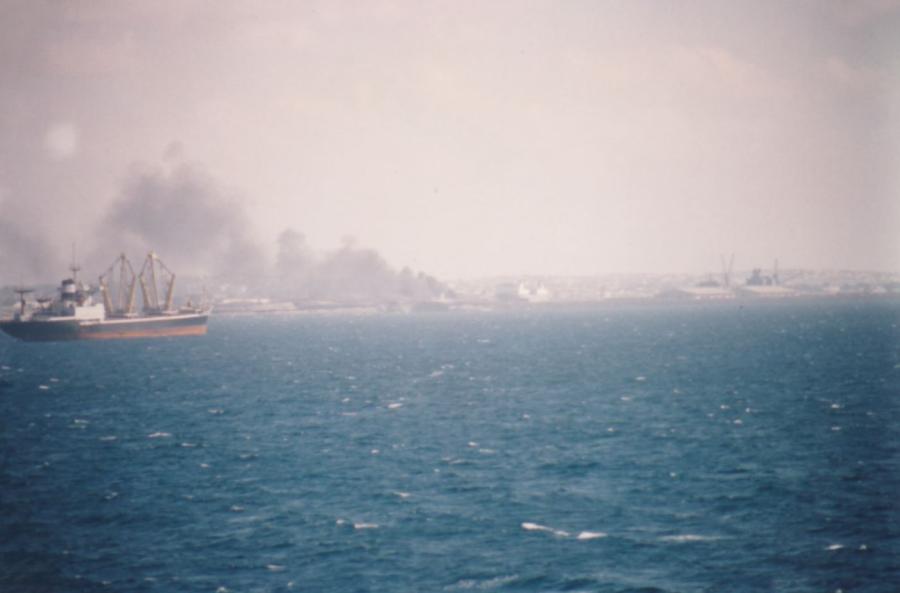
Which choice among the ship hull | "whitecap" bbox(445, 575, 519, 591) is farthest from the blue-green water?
the ship hull

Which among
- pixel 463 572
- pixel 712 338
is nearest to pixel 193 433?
pixel 463 572

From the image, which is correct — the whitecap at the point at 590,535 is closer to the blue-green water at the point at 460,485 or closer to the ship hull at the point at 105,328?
the blue-green water at the point at 460,485

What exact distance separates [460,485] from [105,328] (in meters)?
160

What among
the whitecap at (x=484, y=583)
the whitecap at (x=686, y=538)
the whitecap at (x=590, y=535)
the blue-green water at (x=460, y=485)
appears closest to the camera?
the whitecap at (x=484, y=583)

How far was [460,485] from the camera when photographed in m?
39.2

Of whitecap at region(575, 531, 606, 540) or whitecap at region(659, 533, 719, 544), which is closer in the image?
whitecap at region(659, 533, 719, 544)

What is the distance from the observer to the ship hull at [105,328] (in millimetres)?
169500

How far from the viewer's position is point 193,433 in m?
56.4

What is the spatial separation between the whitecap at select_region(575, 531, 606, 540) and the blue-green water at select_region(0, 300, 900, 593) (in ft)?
0.40

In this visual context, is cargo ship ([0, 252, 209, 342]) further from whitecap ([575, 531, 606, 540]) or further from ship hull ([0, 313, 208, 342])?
whitecap ([575, 531, 606, 540])

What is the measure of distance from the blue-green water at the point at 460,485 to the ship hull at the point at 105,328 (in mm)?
93452

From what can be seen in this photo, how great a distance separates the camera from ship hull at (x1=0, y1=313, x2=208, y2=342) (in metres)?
170

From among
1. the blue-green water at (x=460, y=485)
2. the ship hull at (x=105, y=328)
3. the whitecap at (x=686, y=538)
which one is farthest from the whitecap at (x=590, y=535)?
the ship hull at (x=105, y=328)

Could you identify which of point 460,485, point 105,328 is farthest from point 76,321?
point 460,485
